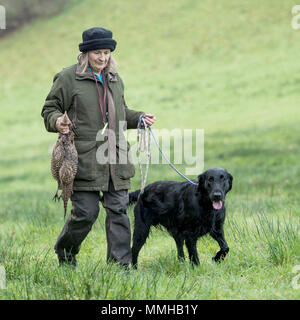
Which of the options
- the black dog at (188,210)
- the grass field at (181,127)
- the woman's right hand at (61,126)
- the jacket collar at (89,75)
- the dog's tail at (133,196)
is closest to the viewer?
the grass field at (181,127)

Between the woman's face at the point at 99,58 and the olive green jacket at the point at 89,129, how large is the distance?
10cm

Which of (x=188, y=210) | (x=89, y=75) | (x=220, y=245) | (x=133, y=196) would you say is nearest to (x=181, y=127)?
(x=133, y=196)

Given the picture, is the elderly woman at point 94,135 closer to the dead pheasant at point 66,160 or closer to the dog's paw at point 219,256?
the dead pheasant at point 66,160

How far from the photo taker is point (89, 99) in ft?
16.4

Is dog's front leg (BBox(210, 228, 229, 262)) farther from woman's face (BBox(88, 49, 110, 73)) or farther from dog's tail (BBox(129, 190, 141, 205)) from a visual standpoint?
woman's face (BBox(88, 49, 110, 73))

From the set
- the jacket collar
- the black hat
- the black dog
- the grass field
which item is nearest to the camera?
the grass field

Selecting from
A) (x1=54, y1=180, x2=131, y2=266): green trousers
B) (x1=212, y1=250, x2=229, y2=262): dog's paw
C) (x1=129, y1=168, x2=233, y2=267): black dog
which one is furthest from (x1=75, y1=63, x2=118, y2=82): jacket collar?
(x1=212, y1=250, x2=229, y2=262): dog's paw

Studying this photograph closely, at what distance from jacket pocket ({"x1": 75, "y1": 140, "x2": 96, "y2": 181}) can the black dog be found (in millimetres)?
870

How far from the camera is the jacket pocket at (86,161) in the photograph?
4.94 metres

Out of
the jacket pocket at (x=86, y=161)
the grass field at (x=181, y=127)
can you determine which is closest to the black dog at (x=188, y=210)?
the grass field at (x=181, y=127)

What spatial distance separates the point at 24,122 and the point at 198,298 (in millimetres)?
26398

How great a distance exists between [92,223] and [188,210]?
93cm

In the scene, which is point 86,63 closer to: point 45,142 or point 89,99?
point 89,99

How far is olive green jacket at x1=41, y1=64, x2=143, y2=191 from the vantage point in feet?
16.2
